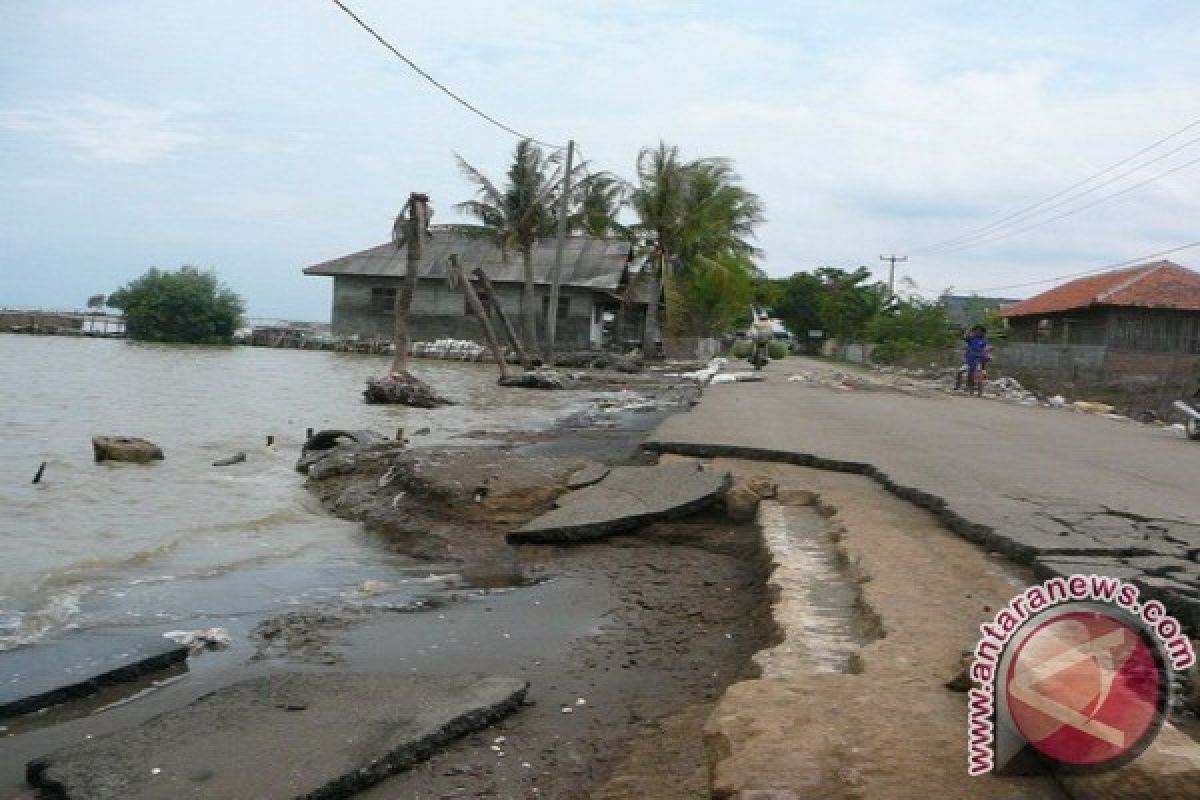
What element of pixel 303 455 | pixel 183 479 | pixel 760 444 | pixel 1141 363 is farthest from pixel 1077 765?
pixel 1141 363

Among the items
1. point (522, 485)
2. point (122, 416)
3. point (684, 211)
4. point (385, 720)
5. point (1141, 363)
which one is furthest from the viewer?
point (684, 211)

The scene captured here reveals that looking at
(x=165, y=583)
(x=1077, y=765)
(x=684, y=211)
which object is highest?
(x=684, y=211)

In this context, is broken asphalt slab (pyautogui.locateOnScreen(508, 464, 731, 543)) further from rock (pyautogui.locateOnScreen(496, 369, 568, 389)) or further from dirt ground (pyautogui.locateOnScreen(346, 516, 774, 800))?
rock (pyautogui.locateOnScreen(496, 369, 568, 389))

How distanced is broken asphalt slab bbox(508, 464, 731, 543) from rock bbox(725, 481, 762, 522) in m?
0.07

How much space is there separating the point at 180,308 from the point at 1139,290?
3842 centimetres

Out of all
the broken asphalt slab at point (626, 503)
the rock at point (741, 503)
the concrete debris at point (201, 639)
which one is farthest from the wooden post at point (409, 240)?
the concrete debris at point (201, 639)

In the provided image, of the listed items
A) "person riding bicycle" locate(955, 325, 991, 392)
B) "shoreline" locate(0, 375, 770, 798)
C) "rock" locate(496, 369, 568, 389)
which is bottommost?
"shoreline" locate(0, 375, 770, 798)

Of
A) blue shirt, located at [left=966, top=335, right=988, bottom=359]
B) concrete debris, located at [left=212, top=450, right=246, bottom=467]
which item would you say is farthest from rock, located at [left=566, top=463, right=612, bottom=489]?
blue shirt, located at [left=966, top=335, right=988, bottom=359]

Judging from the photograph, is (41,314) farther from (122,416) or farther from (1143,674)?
(1143,674)

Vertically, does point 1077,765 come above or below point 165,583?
above

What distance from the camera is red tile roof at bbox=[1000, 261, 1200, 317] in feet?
96.4

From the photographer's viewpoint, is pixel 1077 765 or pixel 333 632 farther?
pixel 333 632

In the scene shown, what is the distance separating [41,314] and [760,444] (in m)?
56.6

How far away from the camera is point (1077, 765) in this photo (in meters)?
2.00
